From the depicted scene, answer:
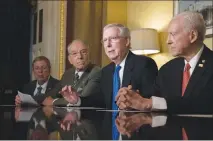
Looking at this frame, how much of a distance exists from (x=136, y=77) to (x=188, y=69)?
1.39ft

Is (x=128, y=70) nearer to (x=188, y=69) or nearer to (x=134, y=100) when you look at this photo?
(x=188, y=69)

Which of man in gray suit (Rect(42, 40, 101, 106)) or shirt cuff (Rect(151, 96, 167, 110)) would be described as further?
man in gray suit (Rect(42, 40, 101, 106))

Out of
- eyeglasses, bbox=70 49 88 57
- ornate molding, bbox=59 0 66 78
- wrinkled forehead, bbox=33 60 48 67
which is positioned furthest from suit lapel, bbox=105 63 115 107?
ornate molding, bbox=59 0 66 78

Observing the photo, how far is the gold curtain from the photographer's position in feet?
14.9

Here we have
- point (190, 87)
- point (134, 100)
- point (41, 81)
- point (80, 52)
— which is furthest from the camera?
point (41, 81)

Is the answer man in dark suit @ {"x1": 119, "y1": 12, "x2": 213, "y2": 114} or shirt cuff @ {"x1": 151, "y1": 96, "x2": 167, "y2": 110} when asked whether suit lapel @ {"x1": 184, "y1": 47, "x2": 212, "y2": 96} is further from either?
shirt cuff @ {"x1": 151, "y1": 96, "x2": 167, "y2": 110}

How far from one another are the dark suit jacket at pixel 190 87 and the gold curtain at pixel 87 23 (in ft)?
9.17

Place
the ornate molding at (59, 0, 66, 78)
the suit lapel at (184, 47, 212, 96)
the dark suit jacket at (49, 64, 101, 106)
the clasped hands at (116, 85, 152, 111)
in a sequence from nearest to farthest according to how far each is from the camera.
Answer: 1. the clasped hands at (116, 85, 152, 111)
2. the suit lapel at (184, 47, 212, 96)
3. the dark suit jacket at (49, 64, 101, 106)
4. the ornate molding at (59, 0, 66, 78)

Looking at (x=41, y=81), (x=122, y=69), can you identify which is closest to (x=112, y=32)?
(x=122, y=69)

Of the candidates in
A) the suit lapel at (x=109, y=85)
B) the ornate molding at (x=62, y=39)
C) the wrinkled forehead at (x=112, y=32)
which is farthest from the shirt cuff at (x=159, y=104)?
the ornate molding at (x=62, y=39)

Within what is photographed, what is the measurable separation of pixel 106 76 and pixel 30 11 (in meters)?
2.73

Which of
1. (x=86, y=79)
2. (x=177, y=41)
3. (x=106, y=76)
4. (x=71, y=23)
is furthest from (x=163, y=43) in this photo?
(x=177, y=41)

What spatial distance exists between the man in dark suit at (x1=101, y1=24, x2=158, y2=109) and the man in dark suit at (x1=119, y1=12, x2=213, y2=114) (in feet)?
0.80

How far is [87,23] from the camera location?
179 inches
